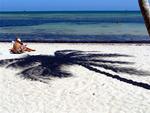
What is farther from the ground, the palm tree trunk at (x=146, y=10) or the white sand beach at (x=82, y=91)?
the palm tree trunk at (x=146, y=10)

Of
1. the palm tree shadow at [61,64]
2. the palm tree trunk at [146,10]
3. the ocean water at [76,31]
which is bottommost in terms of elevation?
the ocean water at [76,31]

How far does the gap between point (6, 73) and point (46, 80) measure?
→ 1716mm

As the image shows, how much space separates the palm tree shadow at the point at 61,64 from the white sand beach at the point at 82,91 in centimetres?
3

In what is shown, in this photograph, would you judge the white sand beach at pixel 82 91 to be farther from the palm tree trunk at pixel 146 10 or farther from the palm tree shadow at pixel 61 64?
the palm tree trunk at pixel 146 10

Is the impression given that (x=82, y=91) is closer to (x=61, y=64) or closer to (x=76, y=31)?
(x=61, y=64)

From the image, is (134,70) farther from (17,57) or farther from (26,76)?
(17,57)

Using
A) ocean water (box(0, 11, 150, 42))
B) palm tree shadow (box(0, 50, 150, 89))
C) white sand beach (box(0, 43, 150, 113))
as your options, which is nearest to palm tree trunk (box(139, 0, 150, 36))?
white sand beach (box(0, 43, 150, 113))

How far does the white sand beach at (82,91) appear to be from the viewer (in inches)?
372

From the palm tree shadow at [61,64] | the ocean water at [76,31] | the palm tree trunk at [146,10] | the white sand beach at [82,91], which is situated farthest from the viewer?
the ocean water at [76,31]

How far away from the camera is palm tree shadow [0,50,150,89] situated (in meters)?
12.7

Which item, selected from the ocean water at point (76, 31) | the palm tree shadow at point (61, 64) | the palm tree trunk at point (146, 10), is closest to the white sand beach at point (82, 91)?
the palm tree shadow at point (61, 64)

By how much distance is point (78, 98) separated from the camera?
10.3 m

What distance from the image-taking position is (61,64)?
567 inches

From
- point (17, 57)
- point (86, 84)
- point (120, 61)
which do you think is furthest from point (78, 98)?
point (17, 57)
